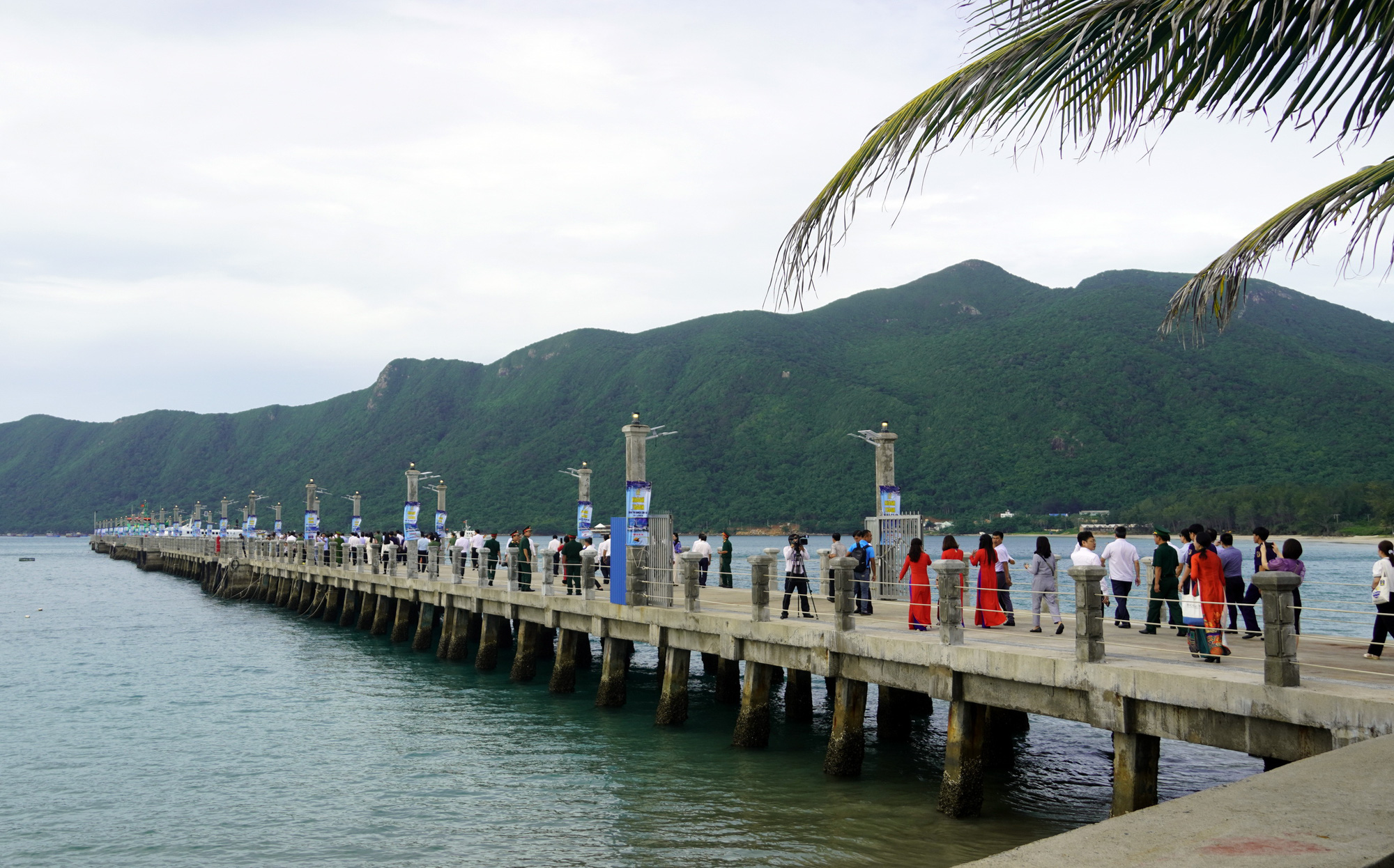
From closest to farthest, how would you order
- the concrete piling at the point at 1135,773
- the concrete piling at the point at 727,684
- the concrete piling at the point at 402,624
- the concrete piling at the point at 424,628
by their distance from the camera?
the concrete piling at the point at 1135,773 < the concrete piling at the point at 727,684 < the concrete piling at the point at 424,628 < the concrete piling at the point at 402,624

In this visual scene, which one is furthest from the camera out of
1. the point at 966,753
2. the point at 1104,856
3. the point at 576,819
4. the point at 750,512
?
the point at 750,512

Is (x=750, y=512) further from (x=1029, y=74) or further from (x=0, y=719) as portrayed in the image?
(x=1029, y=74)

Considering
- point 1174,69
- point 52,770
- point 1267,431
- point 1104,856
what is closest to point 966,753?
point 1104,856

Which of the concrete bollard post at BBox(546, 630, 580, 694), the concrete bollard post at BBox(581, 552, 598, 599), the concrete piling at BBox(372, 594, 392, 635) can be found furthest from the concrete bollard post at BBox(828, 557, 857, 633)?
the concrete piling at BBox(372, 594, 392, 635)

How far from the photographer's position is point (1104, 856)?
4613mm

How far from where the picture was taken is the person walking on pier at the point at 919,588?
49.2 feet

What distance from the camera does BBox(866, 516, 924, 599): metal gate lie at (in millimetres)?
22031

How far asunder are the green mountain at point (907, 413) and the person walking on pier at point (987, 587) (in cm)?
8923

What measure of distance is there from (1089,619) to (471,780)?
9.70 metres

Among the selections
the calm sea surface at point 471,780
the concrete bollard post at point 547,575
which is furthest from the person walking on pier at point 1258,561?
the concrete bollard post at point 547,575

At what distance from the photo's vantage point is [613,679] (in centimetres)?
2109

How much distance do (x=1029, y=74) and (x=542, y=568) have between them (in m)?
20.9

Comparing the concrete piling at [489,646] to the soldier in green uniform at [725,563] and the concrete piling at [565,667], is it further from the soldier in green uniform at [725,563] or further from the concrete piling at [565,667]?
the soldier in green uniform at [725,563]

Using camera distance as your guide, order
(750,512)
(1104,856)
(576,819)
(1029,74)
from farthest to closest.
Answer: (750,512) → (576,819) → (1104,856) → (1029,74)
